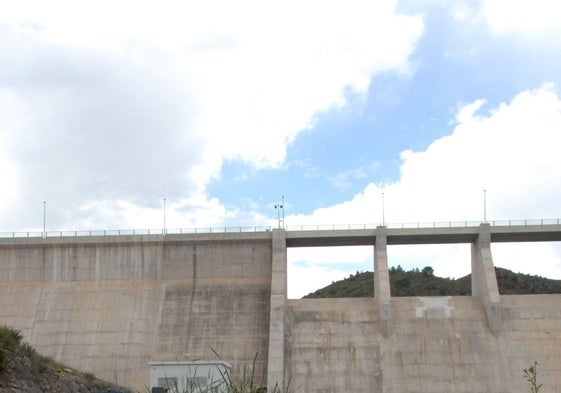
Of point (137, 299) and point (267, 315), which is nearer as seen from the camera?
point (267, 315)

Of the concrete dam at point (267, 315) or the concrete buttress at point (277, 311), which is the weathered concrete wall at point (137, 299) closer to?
the concrete dam at point (267, 315)

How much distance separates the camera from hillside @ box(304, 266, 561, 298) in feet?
206

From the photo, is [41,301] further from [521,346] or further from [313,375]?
[521,346]

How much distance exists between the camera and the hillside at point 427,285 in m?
62.8

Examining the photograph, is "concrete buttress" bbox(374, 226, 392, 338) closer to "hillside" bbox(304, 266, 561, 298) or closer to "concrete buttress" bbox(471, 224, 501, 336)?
→ "concrete buttress" bbox(471, 224, 501, 336)

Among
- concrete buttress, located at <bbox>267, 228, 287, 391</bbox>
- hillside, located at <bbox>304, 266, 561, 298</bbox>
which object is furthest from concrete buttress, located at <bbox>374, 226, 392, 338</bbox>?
hillside, located at <bbox>304, 266, 561, 298</bbox>

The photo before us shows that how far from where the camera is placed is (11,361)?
15234mm

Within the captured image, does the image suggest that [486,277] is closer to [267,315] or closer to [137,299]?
[267,315]

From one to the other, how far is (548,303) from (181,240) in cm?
1801

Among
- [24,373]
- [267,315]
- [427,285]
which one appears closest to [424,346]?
[267,315]

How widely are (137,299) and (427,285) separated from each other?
35.3m

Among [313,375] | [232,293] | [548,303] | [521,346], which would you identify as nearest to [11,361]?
[313,375]

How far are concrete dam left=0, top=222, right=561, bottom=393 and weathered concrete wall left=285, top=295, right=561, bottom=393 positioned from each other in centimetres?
5

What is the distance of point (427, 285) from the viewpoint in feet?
210
